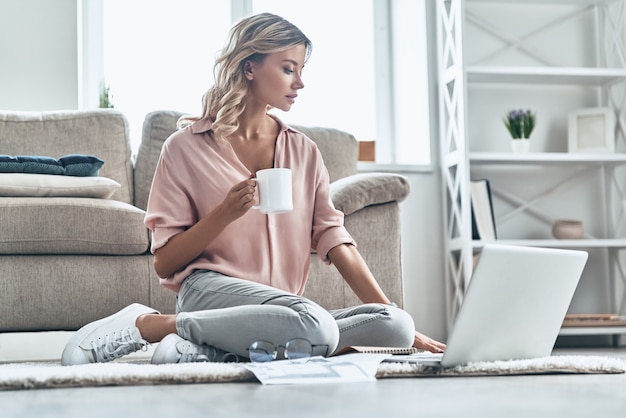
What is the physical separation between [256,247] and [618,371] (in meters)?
0.80

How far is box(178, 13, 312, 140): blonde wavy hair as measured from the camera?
1964 mm

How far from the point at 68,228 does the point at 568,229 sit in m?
2.14

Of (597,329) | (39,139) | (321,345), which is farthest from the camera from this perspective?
(597,329)

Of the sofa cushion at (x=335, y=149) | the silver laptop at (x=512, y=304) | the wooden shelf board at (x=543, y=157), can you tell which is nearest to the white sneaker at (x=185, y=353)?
the silver laptop at (x=512, y=304)

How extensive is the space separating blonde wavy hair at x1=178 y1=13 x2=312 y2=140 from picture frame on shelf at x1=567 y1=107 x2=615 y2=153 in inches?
88.1

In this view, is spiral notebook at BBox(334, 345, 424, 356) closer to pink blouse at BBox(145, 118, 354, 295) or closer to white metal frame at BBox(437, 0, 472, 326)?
pink blouse at BBox(145, 118, 354, 295)

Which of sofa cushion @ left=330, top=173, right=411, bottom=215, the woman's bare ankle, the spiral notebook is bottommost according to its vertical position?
the spiral notebook

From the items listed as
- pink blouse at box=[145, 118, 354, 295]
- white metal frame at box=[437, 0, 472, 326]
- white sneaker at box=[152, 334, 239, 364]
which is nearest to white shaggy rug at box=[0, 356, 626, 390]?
white sneaker at box=[152, 334, 239, 364]

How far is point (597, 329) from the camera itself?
11.8 feet

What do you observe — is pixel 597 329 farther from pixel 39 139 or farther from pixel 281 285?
pixel 39 139

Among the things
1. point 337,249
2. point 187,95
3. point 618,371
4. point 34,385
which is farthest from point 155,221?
point 187,95

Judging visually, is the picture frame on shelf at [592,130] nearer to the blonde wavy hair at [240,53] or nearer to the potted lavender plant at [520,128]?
the potted lavender plant at [520,128]

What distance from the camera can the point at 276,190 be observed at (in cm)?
168

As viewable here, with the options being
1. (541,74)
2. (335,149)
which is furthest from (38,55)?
(541,74)
